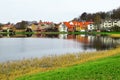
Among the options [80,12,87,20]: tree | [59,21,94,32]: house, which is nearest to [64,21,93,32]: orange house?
[59,21,94,32]: house

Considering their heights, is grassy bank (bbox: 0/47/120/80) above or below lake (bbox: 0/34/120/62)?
above

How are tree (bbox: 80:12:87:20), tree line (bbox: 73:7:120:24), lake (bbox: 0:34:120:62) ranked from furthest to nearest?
tree (bbox: 80:12:87:20)
tree line (bbox: 73:7:120:24)
lake (bbox: 0:34:120:62)

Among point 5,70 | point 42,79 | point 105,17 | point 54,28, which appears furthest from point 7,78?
point 105,17

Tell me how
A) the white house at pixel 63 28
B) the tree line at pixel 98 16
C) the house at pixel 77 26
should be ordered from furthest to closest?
1. the white house at pixel 63 28
2. the house at pixel 77 26
3. the tree line at pixel 98 16

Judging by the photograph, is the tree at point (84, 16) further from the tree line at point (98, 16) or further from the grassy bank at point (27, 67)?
the grassy bank at point (27, 67)

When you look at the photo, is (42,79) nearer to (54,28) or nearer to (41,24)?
(54,28)

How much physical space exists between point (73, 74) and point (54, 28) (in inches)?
5693

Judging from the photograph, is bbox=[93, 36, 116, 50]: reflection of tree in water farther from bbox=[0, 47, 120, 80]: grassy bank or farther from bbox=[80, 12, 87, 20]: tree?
bbox=[80, 12, 87, 20]: tree

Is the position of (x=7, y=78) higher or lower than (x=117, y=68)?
lower

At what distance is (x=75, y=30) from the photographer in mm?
148625

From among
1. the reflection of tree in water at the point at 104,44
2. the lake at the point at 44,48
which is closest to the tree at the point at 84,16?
the reflection of tree in water at the point at 104,44

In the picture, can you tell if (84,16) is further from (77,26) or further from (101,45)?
(101,45)

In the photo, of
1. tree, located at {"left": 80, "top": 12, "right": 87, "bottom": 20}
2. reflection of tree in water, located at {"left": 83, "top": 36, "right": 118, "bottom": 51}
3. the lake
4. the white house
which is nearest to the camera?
the lake

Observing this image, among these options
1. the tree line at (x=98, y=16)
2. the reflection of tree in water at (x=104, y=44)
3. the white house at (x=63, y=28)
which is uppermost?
the tree line at (x=98, y=16)
